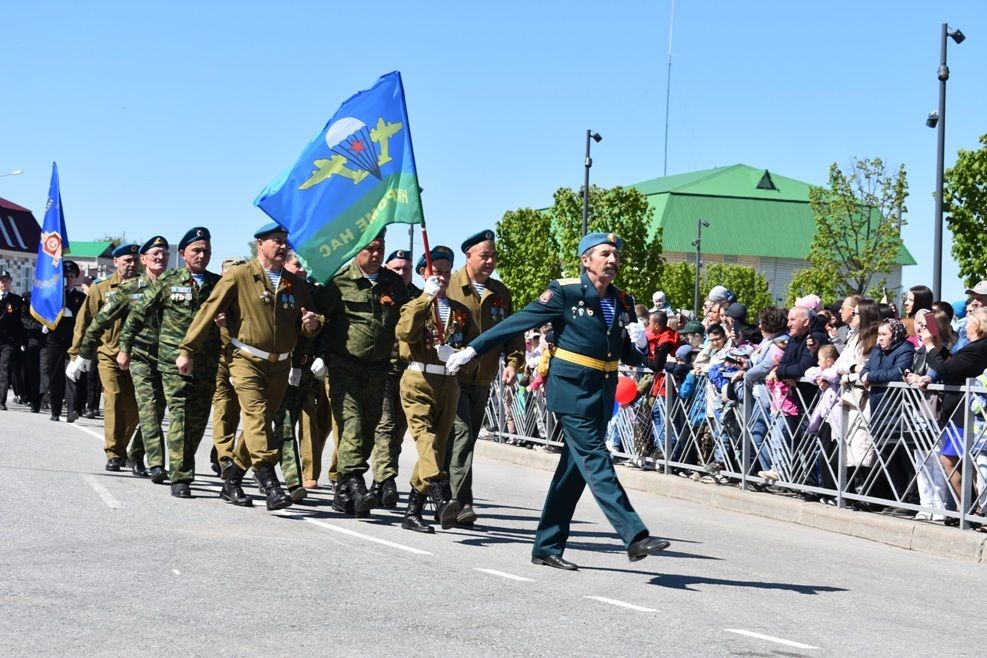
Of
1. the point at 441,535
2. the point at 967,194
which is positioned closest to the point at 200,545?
the point at 441,535

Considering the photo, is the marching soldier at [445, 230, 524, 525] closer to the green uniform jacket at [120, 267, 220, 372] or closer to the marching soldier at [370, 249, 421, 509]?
the marching soldier at [370, 249, 421, 509]

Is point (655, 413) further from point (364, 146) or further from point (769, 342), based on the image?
point (364, 146)

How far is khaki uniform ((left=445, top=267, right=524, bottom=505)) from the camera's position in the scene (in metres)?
10.1

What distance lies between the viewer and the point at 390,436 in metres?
10.4

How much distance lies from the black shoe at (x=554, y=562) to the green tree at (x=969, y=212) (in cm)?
2529

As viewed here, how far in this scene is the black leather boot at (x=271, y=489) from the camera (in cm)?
1012

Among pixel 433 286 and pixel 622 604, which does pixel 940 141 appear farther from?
pixel 622 604

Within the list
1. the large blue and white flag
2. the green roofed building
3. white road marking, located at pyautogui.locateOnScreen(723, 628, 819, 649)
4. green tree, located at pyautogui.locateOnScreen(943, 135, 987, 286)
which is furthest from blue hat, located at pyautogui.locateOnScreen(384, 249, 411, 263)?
the green roofed building

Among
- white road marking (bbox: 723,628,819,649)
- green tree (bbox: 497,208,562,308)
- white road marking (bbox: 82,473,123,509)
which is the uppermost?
green tree (bbox: 497,208,562,308)

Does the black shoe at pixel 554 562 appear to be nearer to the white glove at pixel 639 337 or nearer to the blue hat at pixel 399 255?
the blue hat at pixel 399 255

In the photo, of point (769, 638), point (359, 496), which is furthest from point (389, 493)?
point (769, 638)

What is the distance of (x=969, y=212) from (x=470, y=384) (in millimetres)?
25085

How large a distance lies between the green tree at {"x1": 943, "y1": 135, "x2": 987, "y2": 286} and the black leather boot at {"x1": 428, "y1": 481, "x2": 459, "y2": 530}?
2429 cm

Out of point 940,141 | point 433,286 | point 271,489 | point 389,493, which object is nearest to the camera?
point 433,286
